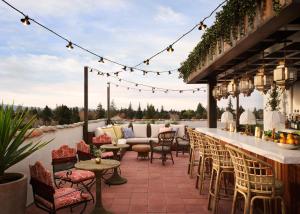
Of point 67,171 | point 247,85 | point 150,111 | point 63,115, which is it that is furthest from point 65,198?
point 150,111

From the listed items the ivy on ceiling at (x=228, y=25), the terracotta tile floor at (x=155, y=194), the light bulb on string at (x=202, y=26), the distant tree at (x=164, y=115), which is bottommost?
the terracotta tile floor at (x=155, y=194)

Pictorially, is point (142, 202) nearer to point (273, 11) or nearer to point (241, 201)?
point (241, 201)

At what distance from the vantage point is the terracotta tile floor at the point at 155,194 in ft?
13.1

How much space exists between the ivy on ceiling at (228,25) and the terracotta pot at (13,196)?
10.9 feet

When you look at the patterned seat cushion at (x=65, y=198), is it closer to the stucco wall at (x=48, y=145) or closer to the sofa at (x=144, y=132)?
the stucco wall at (x=48, y=145)

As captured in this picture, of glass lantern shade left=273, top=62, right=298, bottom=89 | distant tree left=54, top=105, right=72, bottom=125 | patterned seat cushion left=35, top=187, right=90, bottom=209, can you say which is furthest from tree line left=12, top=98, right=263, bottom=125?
glass lantern shade left=273, top=62, right=298, bottom=89

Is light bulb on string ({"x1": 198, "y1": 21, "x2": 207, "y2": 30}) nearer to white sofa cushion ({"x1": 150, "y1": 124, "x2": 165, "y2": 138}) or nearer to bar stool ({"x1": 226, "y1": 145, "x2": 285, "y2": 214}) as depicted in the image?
bar stool ({"x1": 226, "y1": 145, "x2": 285, "y2": 214})

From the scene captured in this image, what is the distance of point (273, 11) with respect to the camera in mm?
2525

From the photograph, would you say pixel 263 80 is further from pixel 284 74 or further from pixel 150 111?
pixel 150 111

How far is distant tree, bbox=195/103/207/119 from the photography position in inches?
517

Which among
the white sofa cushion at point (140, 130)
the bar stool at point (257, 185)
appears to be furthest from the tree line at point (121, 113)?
the bar stool at point (257, 185)

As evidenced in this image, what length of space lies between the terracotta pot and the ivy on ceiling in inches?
131

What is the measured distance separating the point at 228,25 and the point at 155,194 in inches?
122

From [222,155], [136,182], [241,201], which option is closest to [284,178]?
[222,155]
